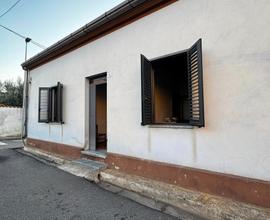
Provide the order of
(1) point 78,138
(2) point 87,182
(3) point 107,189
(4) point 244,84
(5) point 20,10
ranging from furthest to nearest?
(5) point 20,10, (1) point 78,138, (2) point 87,182, (3) point 107,189, (4) point 244,84

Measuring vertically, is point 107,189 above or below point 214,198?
below

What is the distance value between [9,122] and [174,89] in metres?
13.2

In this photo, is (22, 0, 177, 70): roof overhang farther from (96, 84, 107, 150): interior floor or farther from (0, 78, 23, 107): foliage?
(0, 78, 23, 107): foliage

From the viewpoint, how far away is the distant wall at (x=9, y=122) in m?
Answer: 13.8

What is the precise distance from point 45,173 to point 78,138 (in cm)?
129

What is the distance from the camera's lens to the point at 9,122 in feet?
46.2

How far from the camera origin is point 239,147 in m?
2.81

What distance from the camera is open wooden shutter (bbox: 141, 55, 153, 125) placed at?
150 inches

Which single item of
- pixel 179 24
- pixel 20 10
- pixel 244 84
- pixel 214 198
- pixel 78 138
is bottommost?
A: pixel 214 198

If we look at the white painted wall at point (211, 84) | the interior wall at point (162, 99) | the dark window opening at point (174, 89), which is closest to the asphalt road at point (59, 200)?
the white painted wall at point (211, 84)

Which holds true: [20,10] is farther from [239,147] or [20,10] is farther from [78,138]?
[239,147]

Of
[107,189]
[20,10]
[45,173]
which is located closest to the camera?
[107,189]

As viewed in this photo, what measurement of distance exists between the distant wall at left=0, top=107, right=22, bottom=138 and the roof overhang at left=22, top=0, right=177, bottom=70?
931cm

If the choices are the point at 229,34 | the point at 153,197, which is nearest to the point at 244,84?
the point at 229,34
